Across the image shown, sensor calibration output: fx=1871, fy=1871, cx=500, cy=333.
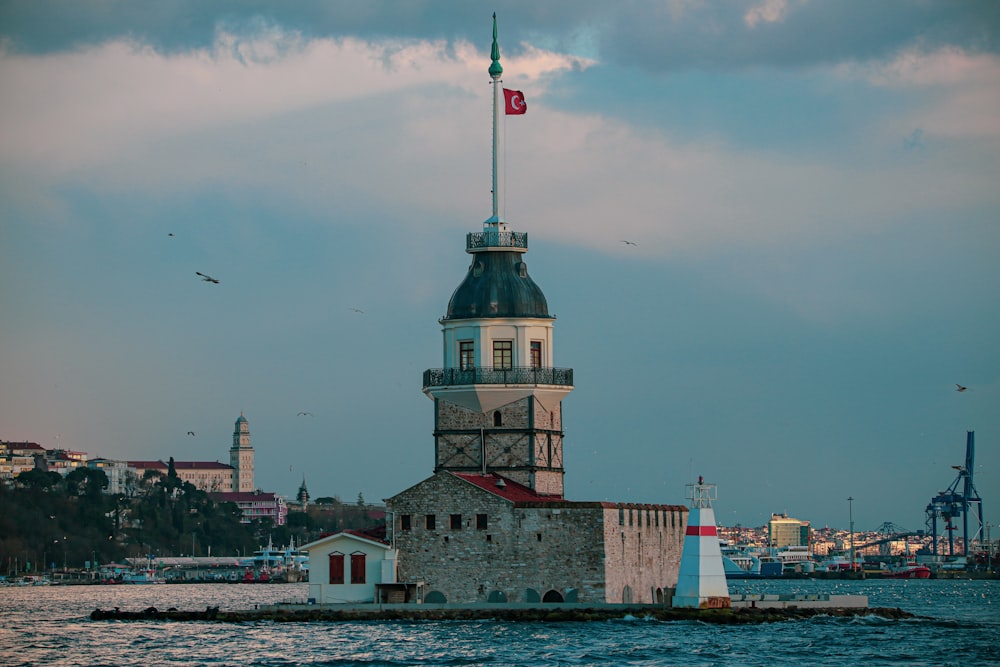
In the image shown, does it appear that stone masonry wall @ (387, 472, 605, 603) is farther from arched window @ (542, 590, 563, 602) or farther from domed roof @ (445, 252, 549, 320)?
domed roof @ (445, 252, 549, 320)

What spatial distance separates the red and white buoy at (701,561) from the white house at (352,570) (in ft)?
30.3

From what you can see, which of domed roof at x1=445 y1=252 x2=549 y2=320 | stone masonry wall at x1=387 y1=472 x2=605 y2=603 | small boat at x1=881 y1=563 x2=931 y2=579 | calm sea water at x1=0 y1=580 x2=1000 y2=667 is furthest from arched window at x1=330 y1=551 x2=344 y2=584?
small boat at x1=881 y1=563 x2=931 y2=579

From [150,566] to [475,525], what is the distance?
393 ft

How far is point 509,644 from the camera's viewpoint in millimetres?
53062

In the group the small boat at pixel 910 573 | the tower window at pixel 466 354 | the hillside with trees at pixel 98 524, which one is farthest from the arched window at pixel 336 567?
the small boat at pixel 910 573

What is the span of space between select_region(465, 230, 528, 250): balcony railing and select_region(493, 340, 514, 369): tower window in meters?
3.47

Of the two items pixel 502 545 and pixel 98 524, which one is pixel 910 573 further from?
pixel 502 545

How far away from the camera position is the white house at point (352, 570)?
195 ft

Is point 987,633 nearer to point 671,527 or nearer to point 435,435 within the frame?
point 671,527

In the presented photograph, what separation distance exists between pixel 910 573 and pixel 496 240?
12962cm

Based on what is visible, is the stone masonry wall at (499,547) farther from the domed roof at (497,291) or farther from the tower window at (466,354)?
the domed roof at (497,291)

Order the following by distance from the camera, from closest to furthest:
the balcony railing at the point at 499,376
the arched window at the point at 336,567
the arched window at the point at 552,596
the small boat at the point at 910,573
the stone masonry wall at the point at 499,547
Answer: the stone masonry wall at the point at 499,547 < the arched window at the point at 552,596 < the arched window at the point at 336,567 < the balcony railing at the point at 499,376 < the small boat at the point at 910,573

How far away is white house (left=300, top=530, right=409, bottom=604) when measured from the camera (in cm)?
5956

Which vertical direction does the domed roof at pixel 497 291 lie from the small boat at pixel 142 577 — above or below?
above
